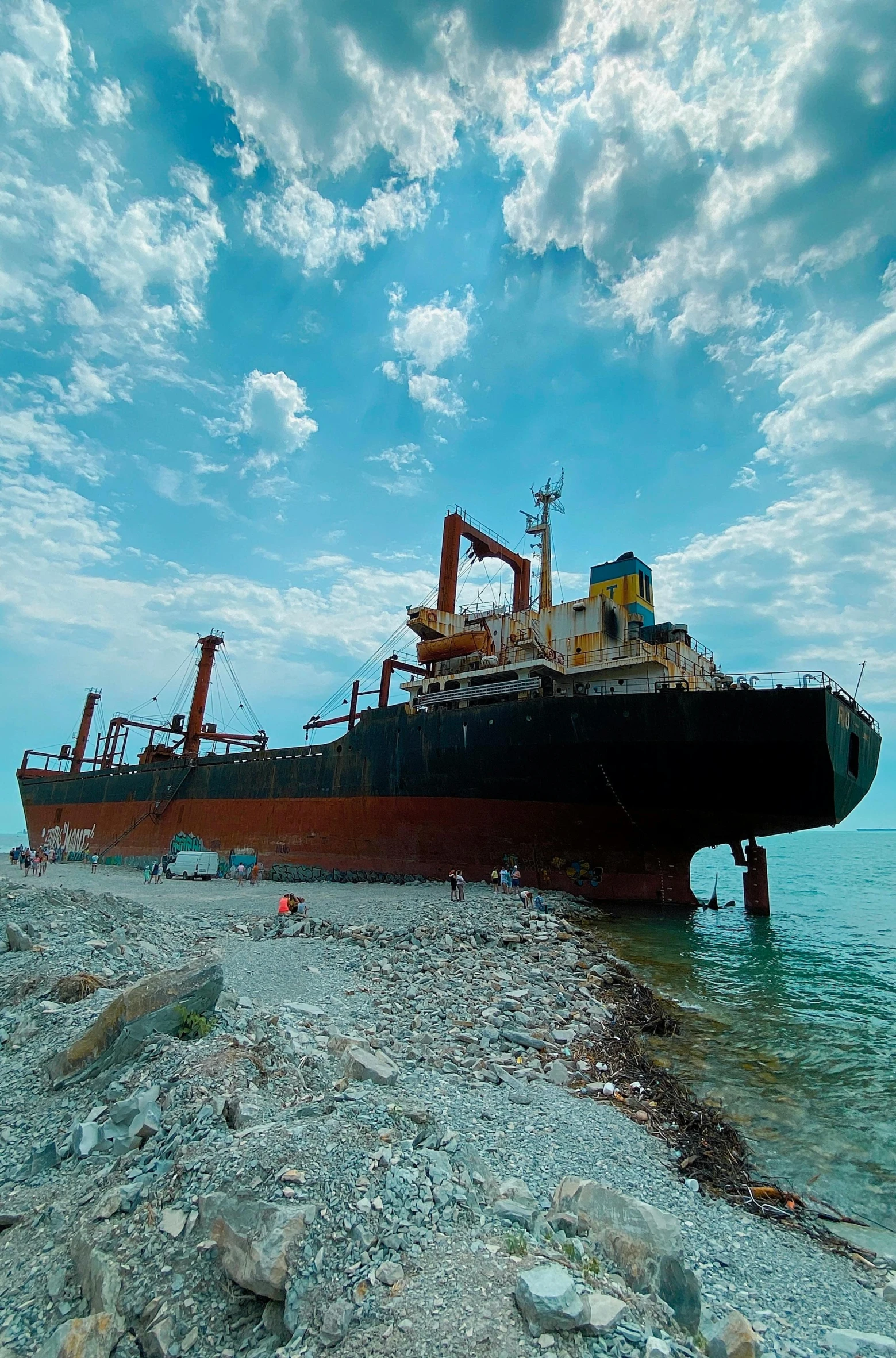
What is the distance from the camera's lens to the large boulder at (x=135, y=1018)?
16.6 feet

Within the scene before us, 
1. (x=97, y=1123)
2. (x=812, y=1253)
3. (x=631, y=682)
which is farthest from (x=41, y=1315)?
(x=631, y=682)

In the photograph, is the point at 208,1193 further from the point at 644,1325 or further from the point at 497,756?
the point at 497,756

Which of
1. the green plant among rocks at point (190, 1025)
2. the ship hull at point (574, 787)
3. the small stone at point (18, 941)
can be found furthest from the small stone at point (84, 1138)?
the ship hull at point (574, 787)

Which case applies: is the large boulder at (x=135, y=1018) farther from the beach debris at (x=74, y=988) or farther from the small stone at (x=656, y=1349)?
the small stone at (x=656, y=1349)

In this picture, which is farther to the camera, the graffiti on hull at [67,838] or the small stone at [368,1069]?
the graffiti on hull at [67,838]

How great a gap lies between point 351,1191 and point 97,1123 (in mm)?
2157

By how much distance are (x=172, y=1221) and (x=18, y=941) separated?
7.62 metres

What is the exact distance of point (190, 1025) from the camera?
18.3 ft

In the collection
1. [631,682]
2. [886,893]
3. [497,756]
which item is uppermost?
[631,682]

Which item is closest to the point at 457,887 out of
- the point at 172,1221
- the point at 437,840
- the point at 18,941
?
the point at 437,840

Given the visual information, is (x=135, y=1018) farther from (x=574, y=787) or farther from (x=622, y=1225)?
(x=574, y=787)

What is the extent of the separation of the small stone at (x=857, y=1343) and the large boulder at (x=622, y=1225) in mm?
772

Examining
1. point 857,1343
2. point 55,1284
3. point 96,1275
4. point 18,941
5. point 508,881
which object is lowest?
point 857,1343

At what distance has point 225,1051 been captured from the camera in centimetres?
498
